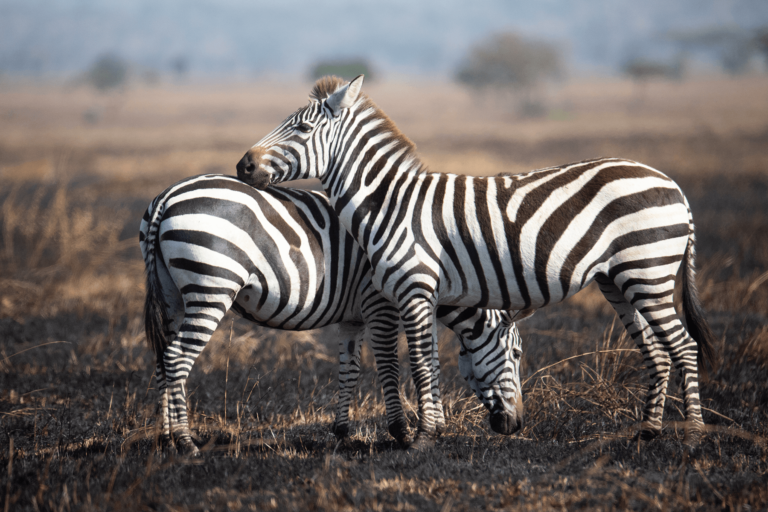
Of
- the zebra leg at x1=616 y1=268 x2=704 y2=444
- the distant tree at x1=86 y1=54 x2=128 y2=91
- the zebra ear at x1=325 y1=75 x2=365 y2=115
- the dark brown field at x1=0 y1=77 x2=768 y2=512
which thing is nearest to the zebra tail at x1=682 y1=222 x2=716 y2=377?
the zebra leg at x1=616 y1=268 x2=704 y2=444

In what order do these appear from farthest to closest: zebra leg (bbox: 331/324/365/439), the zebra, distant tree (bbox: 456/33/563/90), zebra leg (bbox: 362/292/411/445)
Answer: distant tree (bbox: 456/33/563/90)
zebra leg (bbox: 331/324/365/439)
zebra leg (bbox: 362/292/411/445)
the zebra

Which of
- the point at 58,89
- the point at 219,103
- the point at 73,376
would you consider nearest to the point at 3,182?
the point at 73,376

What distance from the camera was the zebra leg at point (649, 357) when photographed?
190 inches

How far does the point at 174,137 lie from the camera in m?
48.6

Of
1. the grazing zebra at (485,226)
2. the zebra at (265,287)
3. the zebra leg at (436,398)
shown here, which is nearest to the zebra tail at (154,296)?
the zebra at (265,287)

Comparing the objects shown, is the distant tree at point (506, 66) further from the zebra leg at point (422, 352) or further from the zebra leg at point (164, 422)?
the zebra leg at point (164, 422)

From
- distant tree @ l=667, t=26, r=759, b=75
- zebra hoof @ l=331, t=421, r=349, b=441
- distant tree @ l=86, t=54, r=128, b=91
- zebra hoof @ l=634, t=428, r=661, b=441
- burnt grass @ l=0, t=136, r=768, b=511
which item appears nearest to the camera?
burnt grass @ l=0, t=136, r=768, b=511

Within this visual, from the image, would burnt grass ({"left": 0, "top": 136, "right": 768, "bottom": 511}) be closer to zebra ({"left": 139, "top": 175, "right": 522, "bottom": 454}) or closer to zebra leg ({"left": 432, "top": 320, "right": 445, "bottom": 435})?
zebra leg ({"left": 432, "top": 320, "right": 445, "bottom": 435})

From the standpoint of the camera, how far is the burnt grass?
12.4 feet

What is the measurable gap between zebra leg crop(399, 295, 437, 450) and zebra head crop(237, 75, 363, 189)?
1282mm

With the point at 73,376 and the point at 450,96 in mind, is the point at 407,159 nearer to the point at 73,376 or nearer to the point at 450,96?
the point at 73,376

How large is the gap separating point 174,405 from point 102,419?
153 centimetres

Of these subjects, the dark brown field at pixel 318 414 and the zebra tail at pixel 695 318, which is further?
the zebra tail at pixel 695 318

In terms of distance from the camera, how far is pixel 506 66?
8225cm
